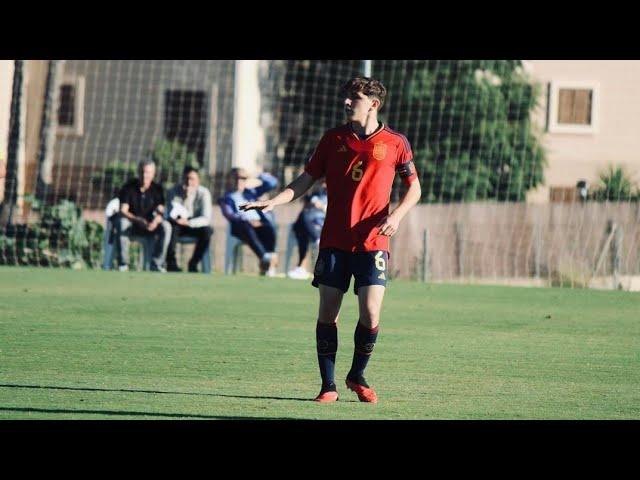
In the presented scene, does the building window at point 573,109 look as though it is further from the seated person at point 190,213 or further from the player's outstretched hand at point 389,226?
the player's outstretched hand at point 389,226

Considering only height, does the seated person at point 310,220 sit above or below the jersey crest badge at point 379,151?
below

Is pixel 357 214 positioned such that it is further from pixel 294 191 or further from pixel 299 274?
pixel 299 274

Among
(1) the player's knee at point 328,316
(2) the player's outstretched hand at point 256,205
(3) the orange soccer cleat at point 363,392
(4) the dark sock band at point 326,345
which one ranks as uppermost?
(2) the player's outstretched hand at point 256,205

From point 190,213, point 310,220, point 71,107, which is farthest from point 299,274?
point 71,107

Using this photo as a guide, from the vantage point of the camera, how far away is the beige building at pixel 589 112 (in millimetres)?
45250

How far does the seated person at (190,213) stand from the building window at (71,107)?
64.2ft

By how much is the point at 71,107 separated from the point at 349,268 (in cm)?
3475

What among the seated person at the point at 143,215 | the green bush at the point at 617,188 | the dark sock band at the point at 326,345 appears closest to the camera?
the dark sock band at the point at 326,345

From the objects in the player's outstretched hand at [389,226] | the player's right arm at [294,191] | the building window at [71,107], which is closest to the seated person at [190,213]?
the player's right arm at [294,191]

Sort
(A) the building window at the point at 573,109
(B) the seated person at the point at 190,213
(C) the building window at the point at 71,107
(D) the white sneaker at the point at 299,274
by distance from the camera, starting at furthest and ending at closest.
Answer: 1. (A) the building window at the point at 573,109
2. (C) the building window at the point at 71,107
3. (B) the seated person at the point at 190,213
4. (D) the white sneaker at the point at 299,274

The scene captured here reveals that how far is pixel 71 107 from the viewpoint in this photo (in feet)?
140

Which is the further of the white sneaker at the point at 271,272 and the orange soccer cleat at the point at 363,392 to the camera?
the white sneaker at the point at 271,272

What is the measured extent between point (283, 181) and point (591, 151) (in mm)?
13089

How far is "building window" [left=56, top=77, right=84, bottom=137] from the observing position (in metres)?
42.0
